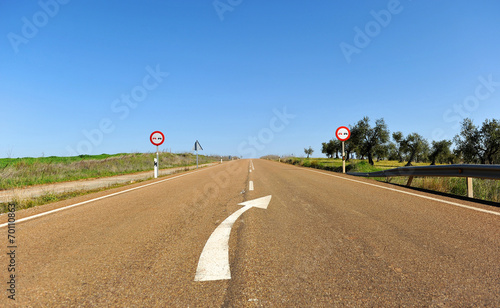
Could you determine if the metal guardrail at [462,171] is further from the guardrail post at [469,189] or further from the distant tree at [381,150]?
the distant tree at [381,150]

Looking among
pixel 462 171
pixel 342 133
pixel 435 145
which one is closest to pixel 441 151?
pixel 435 145

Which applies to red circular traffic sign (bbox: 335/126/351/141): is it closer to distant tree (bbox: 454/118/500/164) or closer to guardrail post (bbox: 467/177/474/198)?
guardrail post (bbox: 467/177/474/198)

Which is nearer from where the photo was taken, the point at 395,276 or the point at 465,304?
the point at 465,304

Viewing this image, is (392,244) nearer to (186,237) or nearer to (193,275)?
(193,275)

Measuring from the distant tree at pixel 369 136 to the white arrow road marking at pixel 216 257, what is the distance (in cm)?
5055

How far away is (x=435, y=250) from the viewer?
109 inches

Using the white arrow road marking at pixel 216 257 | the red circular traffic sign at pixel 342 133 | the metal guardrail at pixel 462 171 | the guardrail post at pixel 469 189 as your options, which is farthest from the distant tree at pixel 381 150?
the white arrow road marking at pixel 216 257

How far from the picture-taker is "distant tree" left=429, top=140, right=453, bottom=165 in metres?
51.5

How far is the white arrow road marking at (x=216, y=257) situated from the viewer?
2233mm

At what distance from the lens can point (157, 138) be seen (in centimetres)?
1573

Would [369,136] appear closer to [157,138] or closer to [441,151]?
[441,151]

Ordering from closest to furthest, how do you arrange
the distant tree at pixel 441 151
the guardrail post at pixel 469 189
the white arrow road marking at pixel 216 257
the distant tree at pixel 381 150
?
the white arrow road marking at pixel 216 257, the guardrail post at pixel 469 189, the distant tree at pixel 381 150, the distant tree at pixel 441 151

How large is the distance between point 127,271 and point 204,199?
3.99m

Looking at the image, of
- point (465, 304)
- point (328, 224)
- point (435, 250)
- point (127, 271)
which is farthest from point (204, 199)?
point (465, 304)
